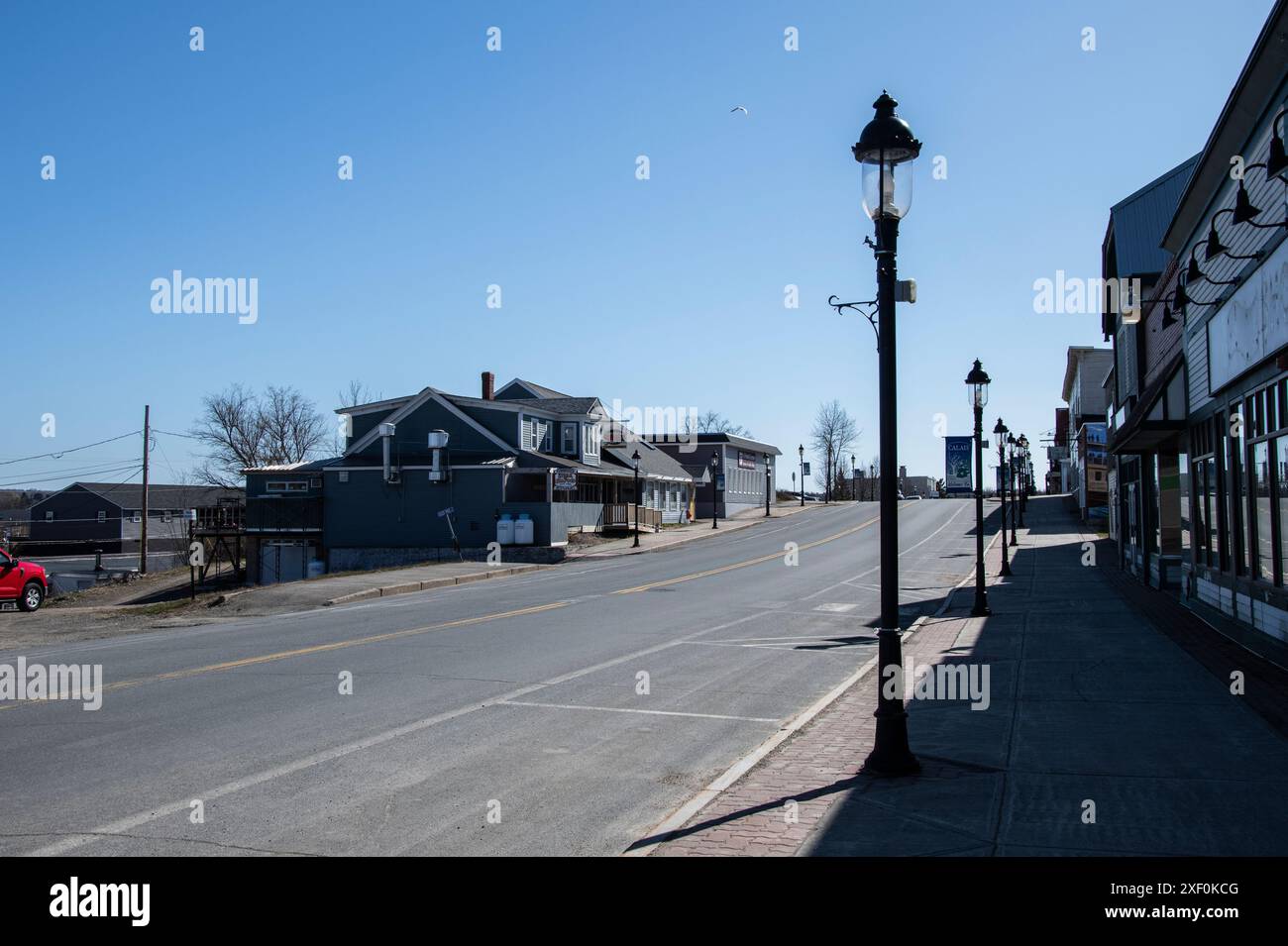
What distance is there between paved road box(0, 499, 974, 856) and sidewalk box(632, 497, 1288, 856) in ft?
2.38

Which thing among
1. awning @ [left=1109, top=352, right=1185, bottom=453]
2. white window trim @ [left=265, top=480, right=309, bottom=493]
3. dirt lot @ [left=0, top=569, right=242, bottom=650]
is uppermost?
awning @ [left=1109, top=352, right=1185, bottom=453]

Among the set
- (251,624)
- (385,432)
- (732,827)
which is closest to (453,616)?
(251,624)

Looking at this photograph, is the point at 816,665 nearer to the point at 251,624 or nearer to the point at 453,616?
the point at 453,616

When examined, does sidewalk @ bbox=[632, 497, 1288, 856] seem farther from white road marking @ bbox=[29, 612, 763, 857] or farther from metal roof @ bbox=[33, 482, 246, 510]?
metal roof @ bbox=[33, 482, 246, 510]

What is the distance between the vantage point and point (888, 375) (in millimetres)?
7383

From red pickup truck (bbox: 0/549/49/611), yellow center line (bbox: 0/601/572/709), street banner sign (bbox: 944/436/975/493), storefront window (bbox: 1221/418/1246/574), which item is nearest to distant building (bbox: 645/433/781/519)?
street banner sign (bbox: 944/436/975/493)

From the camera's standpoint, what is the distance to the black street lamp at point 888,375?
23.7 feet

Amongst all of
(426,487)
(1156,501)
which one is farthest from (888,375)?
(426,487)

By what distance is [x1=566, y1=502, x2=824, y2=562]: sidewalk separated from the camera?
42.2m

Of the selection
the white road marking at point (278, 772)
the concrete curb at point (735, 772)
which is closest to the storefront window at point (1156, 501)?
the concrete curb at point (735, 772)

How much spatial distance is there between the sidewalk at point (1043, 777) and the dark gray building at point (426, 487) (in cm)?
3259

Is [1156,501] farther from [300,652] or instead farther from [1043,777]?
[300,652]

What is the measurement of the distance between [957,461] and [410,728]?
209ft

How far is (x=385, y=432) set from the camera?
43.5 m
